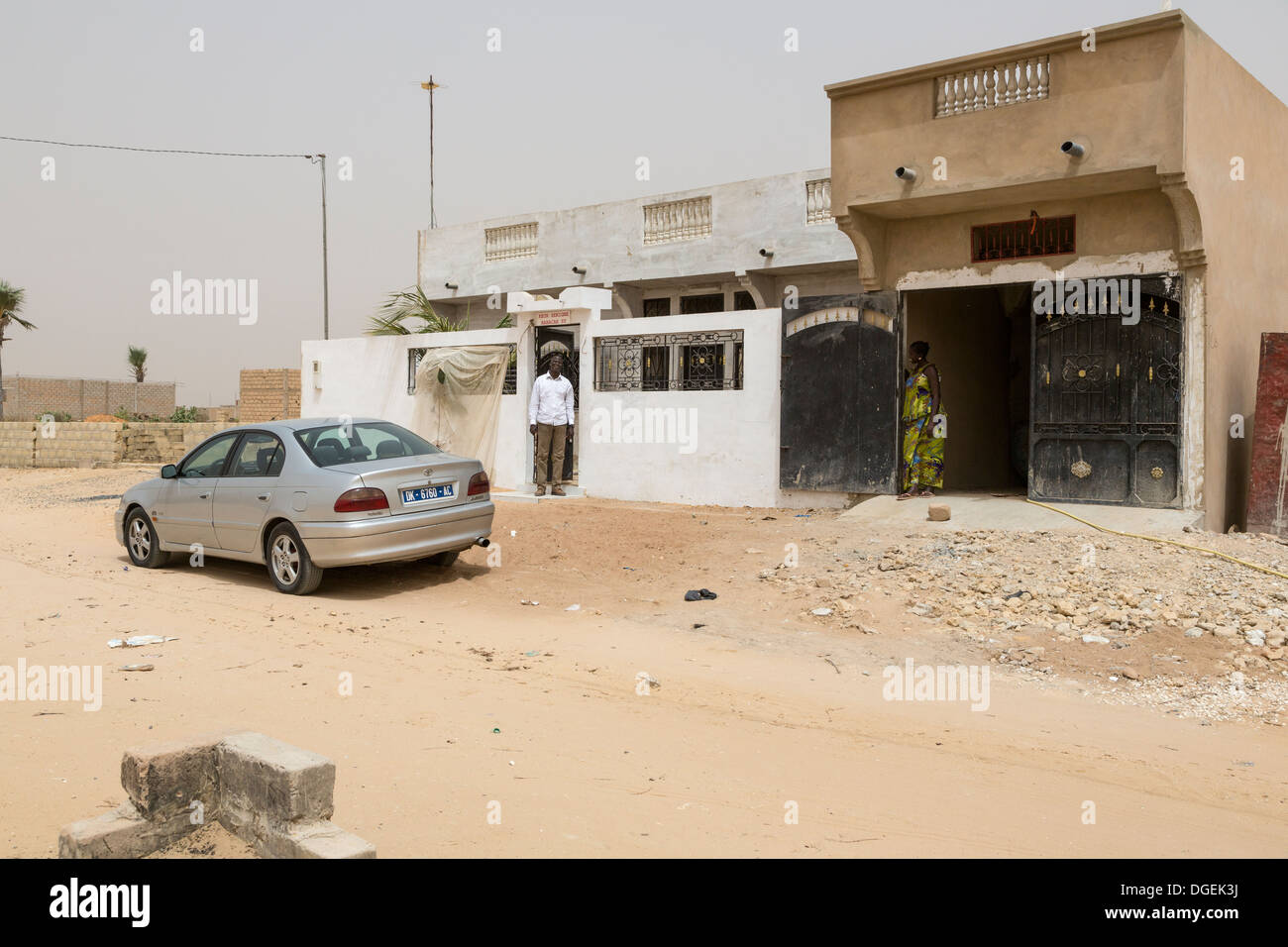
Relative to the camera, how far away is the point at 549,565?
10148 mm

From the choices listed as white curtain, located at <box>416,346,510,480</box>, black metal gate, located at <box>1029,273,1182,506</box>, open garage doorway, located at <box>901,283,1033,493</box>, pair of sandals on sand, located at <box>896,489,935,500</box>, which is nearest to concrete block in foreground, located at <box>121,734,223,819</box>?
black metal gate, located at <box>1029,273,1182,506</box>

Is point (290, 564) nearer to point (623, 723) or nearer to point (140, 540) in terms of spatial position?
point (140, 540)

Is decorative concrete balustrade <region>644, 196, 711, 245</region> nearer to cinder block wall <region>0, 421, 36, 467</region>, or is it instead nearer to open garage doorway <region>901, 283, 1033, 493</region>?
open garage doorway <region>901, 283, 1033, 493</region>

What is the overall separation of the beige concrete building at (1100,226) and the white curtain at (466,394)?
6246 millimetres

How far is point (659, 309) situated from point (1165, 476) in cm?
1356

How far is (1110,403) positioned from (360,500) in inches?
310

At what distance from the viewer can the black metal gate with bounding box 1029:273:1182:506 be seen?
1072cm

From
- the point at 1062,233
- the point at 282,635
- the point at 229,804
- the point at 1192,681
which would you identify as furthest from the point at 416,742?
the point at 1062,233

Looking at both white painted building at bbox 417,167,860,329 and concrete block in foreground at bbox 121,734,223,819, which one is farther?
white painted building at bbox 417,167,860,329

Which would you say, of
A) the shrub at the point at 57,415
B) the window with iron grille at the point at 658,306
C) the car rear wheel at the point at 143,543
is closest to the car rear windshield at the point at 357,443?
the car rear wheel at the point at 143,543

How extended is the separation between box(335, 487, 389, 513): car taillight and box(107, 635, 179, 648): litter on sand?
1.73 meters

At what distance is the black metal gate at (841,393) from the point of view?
12.7 m

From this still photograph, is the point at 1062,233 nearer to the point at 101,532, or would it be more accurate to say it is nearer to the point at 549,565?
the point at 549,565

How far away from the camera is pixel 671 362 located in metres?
14.7
